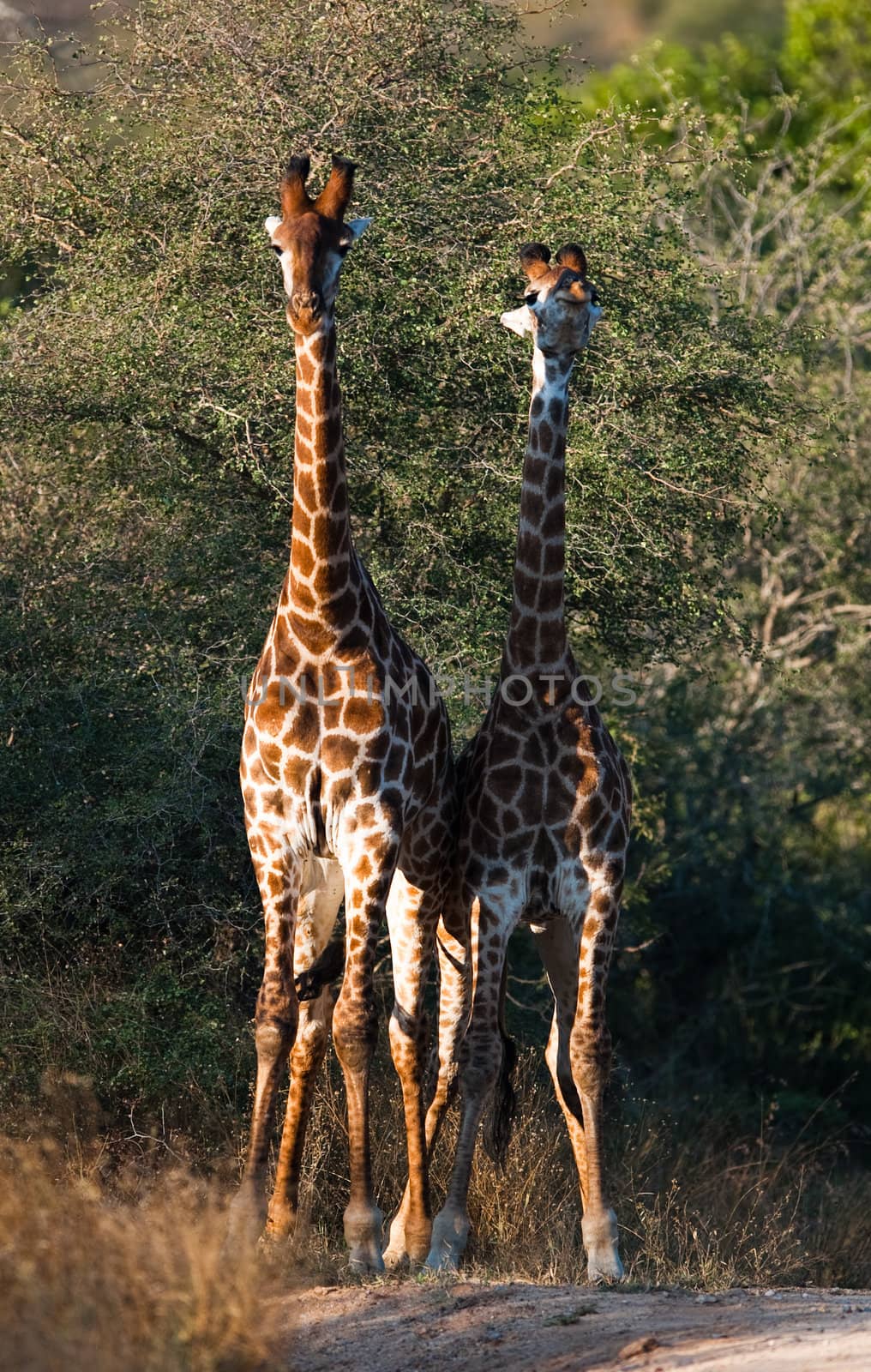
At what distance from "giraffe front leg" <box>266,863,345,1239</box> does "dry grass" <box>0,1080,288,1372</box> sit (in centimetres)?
160

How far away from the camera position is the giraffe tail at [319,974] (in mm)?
7078

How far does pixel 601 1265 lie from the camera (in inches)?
262

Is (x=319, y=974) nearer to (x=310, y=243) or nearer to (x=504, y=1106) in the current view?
(x=504, y=1106)

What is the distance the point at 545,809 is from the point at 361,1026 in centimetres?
119

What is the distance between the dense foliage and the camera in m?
8.89

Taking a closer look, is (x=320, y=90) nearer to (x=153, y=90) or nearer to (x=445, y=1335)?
(x=153, y=90)

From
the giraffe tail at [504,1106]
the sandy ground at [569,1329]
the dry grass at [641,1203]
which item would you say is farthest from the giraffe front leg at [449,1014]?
the sandy ground at [569,1329]

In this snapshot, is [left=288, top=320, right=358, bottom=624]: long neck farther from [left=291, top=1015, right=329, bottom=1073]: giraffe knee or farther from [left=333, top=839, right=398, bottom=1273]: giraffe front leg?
[left=291, top=1015, right=329, bottom=1073]: giraffe knee

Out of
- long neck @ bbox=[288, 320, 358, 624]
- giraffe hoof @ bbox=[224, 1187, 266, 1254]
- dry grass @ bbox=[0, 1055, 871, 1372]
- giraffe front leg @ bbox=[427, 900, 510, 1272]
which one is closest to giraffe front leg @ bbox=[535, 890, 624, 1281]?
dry grass @ bbox=[0, 1055, 871, 1372]

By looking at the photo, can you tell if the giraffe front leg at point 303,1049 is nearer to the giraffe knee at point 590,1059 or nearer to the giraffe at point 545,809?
the giraffe at point 545,809

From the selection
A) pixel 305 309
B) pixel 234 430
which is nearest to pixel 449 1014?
pixel 305 309

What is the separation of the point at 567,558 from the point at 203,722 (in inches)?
96.3

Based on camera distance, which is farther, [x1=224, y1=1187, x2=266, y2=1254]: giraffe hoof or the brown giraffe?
the brown giraffe

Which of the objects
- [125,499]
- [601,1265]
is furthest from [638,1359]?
[125,499]
